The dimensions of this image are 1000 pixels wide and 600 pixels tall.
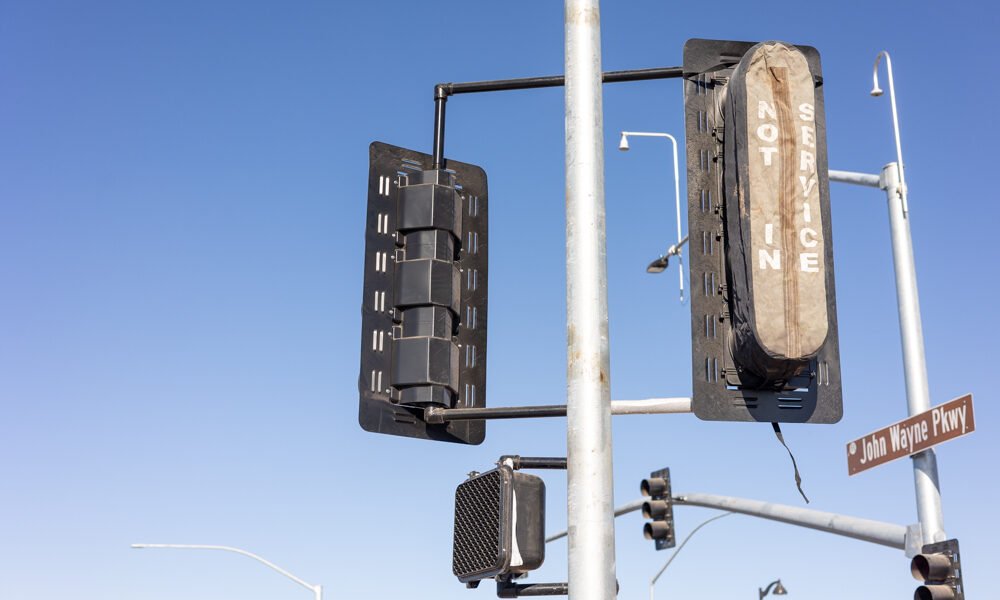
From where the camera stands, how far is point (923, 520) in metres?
10.7

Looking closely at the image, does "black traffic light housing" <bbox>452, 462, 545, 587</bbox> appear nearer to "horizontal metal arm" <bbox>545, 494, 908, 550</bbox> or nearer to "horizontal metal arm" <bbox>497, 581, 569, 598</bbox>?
"horizontal metal arm" <bbox>497, 581, 569, 598</bbox>

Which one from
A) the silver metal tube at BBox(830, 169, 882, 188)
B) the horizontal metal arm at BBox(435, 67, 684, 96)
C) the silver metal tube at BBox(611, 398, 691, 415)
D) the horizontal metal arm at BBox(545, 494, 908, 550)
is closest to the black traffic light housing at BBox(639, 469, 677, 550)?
the horizontal metal arm at BBox(545, 494, 908, 550)

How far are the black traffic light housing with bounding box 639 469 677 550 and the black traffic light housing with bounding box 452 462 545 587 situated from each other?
11689 millimetres

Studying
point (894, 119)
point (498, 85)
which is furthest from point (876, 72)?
point (498, 85)

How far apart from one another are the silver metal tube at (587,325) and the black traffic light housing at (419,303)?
137 cm

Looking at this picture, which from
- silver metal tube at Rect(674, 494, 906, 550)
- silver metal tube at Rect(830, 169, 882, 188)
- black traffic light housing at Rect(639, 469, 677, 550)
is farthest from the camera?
black traffic light housing at Rect(639, 469, 677, 550)

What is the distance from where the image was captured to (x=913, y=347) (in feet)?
37.2

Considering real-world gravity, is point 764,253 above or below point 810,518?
above

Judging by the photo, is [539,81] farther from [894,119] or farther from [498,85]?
[894,119]

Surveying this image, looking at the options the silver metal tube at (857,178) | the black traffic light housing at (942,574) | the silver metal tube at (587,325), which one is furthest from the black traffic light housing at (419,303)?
the silver metal tube at (857,178)

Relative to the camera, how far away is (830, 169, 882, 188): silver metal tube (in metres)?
Answer: 12.4

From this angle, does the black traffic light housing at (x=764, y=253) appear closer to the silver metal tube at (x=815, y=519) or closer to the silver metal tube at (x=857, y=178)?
the silver metal tube at (x=815, y=519)

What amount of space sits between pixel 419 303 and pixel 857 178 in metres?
8.12

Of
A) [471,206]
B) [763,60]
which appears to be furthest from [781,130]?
[471,206]
